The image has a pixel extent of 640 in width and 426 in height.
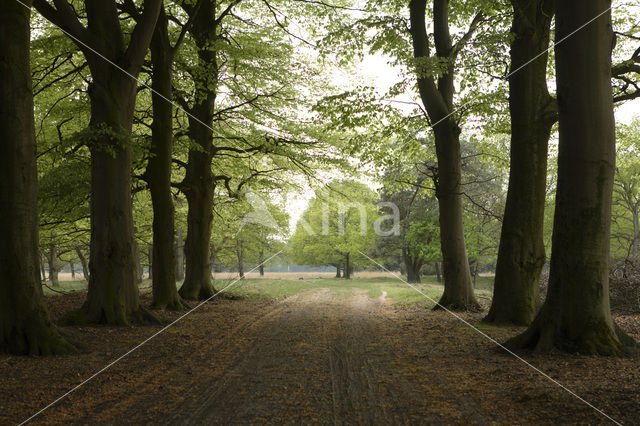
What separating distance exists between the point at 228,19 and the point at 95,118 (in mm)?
9042

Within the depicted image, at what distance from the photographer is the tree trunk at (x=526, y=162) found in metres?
9.74

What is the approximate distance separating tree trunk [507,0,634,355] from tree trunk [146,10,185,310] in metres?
9.78

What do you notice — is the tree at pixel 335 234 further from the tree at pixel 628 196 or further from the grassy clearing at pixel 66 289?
the tree at pixel 628 196

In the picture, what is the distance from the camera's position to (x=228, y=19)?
56.3ft

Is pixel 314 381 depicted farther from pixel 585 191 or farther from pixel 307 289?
pixel 307 289

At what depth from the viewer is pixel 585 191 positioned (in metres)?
6.56

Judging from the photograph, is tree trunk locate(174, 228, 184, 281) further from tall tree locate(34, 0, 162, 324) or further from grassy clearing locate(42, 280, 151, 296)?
tall tree locate(34, 0, 162, 324)

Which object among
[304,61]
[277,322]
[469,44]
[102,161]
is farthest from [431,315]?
[304,61]

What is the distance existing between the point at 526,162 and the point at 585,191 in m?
3.35

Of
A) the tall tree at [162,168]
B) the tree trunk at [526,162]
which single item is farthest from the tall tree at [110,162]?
the tree trunk at [526,162]

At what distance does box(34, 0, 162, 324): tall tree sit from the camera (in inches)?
378

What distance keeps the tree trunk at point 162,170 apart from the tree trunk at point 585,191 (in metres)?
9.78

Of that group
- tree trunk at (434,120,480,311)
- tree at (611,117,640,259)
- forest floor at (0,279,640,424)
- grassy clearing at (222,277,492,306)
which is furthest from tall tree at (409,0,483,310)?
tree at (611,117,640,259)

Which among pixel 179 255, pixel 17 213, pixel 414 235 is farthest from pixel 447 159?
pixel 179 255
